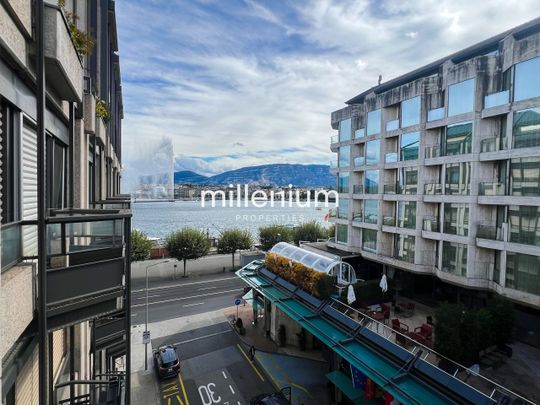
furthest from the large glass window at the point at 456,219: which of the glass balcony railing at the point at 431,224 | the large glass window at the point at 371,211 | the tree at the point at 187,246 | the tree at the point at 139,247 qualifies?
the tree at the point at 139,247

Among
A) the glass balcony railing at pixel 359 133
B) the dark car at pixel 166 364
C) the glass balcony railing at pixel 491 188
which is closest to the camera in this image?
the glass balcony railing at pixel 491 188

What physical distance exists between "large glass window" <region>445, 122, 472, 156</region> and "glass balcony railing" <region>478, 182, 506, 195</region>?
2.75 m

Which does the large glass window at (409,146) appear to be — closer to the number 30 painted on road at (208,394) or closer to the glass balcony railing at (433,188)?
the glass balcony railing at (433,188)

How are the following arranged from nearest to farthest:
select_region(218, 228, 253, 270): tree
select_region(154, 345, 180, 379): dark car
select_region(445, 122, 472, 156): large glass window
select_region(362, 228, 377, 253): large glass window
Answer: select_region(445, 122, 472, 156): large glass window, select_region(154, 345, 180, 379): dark car, select_region(362, 228, 377, 253): large glass window, select_region(218, 228, 253, 270): tree

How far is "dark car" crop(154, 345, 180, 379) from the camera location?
2333 cm

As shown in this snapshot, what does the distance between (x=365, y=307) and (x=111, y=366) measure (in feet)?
58.9

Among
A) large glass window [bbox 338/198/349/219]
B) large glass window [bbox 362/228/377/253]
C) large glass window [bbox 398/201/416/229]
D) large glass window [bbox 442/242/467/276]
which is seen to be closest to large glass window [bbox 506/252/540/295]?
large glass window [bbox 442/242/467/276]

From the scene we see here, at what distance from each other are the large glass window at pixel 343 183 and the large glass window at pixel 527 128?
54.2 feet

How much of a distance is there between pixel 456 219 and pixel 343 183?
13566 mm

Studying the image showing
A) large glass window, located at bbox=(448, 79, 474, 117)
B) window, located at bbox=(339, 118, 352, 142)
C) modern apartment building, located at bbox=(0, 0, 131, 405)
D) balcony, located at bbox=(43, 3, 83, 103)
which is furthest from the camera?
window, located at bbox=(339, 118, 352, 142)

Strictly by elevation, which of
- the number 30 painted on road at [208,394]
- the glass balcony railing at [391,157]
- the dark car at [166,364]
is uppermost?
the glass balcony railing at [391,157]

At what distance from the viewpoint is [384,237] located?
1187 inches

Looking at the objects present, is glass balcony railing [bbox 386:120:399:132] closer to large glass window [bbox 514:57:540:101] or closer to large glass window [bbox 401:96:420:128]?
large glass window [bbox 401:96:420:128]

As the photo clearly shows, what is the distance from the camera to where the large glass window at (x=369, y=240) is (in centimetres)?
3103
